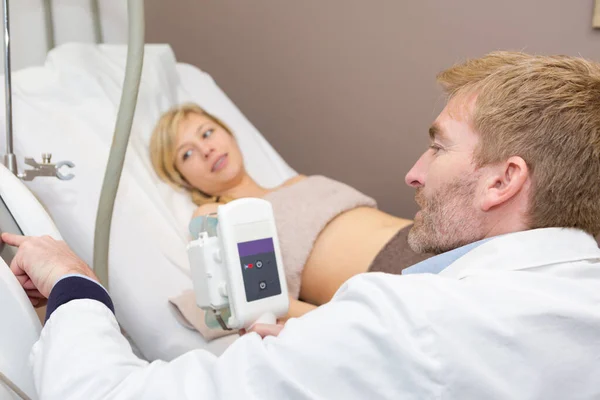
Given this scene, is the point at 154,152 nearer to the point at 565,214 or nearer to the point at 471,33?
the point at 471,33

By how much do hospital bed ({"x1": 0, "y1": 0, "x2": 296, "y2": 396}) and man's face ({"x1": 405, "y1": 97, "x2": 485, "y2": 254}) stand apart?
2.29 ft

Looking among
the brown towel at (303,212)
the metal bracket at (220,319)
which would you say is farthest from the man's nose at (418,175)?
the brown towel at (303,212)

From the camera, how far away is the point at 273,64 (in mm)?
2797

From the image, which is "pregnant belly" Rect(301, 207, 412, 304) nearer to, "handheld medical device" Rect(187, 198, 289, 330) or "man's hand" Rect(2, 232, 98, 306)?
"handheld medical device" Rect(187, 198, 289, 330)

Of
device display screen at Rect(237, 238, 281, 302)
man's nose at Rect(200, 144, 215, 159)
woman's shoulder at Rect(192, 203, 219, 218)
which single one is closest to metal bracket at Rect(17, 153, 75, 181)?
device display screen at Rect(237, 238, 281, 302)

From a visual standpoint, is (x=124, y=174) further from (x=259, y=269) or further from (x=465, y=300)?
(x=465, y=300)

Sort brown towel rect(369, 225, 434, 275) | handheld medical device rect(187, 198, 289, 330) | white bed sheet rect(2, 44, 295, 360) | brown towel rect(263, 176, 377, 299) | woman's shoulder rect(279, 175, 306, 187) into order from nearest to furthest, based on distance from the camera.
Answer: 1. handheld medical device rect(187, 198, 289, 330)
2. white bed sheet rect(2, 44, 295, 360)
3. brown towel rect(369, 225, 434, 275)
4. brown towel rect(263, 176, 377, 299)
5. woman's shoulder rect(279, 175, 306, 187)

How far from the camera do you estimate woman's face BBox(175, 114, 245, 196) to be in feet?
6.98

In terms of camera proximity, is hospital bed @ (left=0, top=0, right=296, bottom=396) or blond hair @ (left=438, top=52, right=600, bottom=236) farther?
hospital bed @ (left=0, top=0, right=296, bottom=396)

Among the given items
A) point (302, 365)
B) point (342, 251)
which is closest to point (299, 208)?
point (342, 251)

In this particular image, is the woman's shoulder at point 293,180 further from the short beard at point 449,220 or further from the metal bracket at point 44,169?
the short beard at point 449,220

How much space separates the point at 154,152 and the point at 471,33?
1.10 meters

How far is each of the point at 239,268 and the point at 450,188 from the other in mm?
480

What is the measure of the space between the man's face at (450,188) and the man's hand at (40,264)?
1.79 feet
